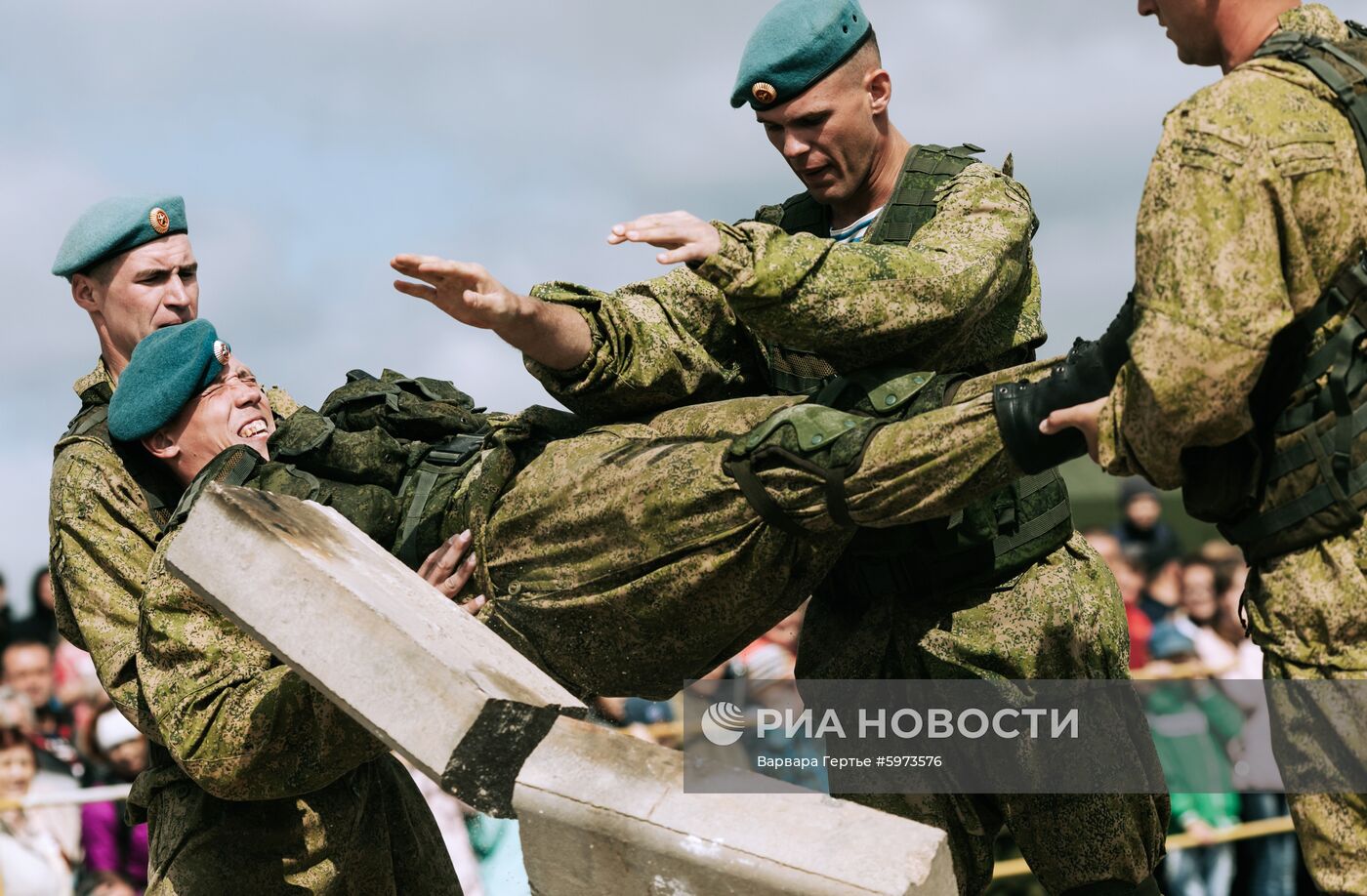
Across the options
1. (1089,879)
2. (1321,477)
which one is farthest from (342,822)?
(1321,477)

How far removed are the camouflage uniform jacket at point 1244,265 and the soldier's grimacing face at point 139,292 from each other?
371 centimetres

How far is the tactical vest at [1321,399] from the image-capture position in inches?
138

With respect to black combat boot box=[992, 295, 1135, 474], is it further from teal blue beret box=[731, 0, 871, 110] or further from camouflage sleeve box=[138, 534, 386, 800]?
camouflage sleeve box=[138, 534, 386, 800]

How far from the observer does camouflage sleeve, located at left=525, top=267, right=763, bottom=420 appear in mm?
4801

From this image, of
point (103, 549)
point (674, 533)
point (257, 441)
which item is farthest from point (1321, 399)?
point (103, 549)

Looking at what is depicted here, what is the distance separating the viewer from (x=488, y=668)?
4.29m

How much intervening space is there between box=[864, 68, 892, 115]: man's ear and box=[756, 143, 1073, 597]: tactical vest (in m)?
0.19

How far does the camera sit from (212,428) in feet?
17.7

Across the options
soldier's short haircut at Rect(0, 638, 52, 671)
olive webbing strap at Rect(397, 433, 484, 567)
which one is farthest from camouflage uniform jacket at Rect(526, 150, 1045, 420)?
soldier's short haircut at Rect(0, 638, 52, 671)

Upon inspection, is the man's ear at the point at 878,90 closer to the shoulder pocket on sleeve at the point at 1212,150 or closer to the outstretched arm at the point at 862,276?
the outstretched arm at the point at 862,276

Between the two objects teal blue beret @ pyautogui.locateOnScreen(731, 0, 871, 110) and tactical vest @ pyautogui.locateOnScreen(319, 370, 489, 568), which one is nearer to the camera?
teal blue beret @ pyautogui.locateOnScreen(731, 0, 871, 110)

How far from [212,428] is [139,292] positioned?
95 centimetres

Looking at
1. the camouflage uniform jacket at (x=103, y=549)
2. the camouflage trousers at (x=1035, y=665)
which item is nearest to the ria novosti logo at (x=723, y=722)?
the camouflage trousers at (x=1035, y=665)

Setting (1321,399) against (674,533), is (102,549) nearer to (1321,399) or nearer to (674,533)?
(674,533)
